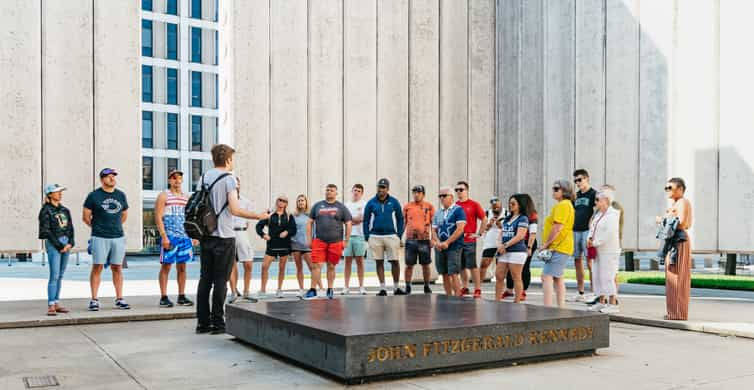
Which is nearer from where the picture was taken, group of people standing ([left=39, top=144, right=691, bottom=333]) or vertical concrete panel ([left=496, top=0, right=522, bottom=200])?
group of people standing ([left=39, top=144, right=691, bottom=333])

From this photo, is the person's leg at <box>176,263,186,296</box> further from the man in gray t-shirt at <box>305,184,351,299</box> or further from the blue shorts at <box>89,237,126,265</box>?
the man in gray t-shirt at <box>305,184,351,299</box>

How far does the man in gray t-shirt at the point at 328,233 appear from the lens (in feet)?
35.5

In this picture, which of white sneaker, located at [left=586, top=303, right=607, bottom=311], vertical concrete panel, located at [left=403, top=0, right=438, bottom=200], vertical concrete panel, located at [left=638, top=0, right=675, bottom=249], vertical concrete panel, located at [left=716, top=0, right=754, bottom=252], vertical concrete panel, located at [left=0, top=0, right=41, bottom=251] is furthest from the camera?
vertical concrete panel, located at [left=403, top=0, right=438, bottom=200]

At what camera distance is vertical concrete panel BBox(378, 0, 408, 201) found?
1432 cm

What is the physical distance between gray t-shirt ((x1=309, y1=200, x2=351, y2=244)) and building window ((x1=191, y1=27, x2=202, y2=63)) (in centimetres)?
4033

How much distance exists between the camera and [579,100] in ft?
48.6

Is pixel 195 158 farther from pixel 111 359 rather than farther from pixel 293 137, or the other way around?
pixel 111 359

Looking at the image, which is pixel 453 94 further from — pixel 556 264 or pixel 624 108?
pixel 556 264

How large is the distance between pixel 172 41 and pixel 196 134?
6461 mm

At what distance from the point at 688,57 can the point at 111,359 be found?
11433 mm

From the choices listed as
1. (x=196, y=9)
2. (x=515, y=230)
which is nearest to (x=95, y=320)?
(x=515, y=230)

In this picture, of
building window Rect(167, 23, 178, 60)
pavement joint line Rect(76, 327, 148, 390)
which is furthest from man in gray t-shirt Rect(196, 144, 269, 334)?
building window Rect(167, 23, 178, 60)

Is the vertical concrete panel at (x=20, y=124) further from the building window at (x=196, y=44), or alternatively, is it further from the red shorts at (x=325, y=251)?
the building window at (x=196, y=44)

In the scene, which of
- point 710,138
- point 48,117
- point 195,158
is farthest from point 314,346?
point 195,158
